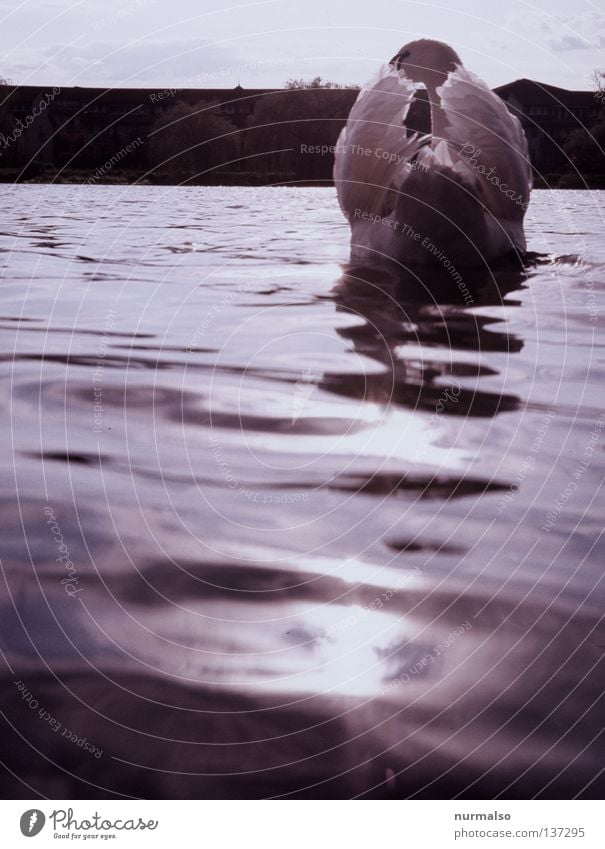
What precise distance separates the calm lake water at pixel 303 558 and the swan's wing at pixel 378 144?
44.8 inches

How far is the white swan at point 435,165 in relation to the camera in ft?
14.6

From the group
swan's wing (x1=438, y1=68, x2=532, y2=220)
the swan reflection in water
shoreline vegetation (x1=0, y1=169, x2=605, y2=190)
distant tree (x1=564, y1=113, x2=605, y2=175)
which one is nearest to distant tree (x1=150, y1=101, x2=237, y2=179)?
swan's wing (x1=438, y1=68, x2=532, y2=220)

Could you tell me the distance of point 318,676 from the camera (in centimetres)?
148

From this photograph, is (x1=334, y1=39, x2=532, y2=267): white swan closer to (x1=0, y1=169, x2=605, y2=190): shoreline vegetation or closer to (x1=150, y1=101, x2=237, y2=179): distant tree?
(x1=150, y1=101, x2=237, y2=179): distant tree

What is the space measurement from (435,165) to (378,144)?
496mm

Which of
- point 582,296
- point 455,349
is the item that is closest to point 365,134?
point 582,296

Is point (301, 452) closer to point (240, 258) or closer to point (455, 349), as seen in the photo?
point (455, 349)

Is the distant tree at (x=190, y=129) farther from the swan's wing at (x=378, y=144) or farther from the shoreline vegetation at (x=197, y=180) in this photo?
the shoreline vegetation at (x=197, y=180)

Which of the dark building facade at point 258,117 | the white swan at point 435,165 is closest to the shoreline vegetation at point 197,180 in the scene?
the dark building facade at point 258,117

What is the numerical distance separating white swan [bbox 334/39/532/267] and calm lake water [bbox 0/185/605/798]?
81 cm

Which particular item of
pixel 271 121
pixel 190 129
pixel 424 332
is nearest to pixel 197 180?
pixel 190 129

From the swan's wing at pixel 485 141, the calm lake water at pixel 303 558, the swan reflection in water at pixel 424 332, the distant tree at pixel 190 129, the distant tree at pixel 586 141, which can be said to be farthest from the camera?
the distant tree at pixel 586 141

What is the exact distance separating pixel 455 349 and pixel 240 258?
2898 mm

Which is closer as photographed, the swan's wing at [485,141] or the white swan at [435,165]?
the white swan at [435,165]
